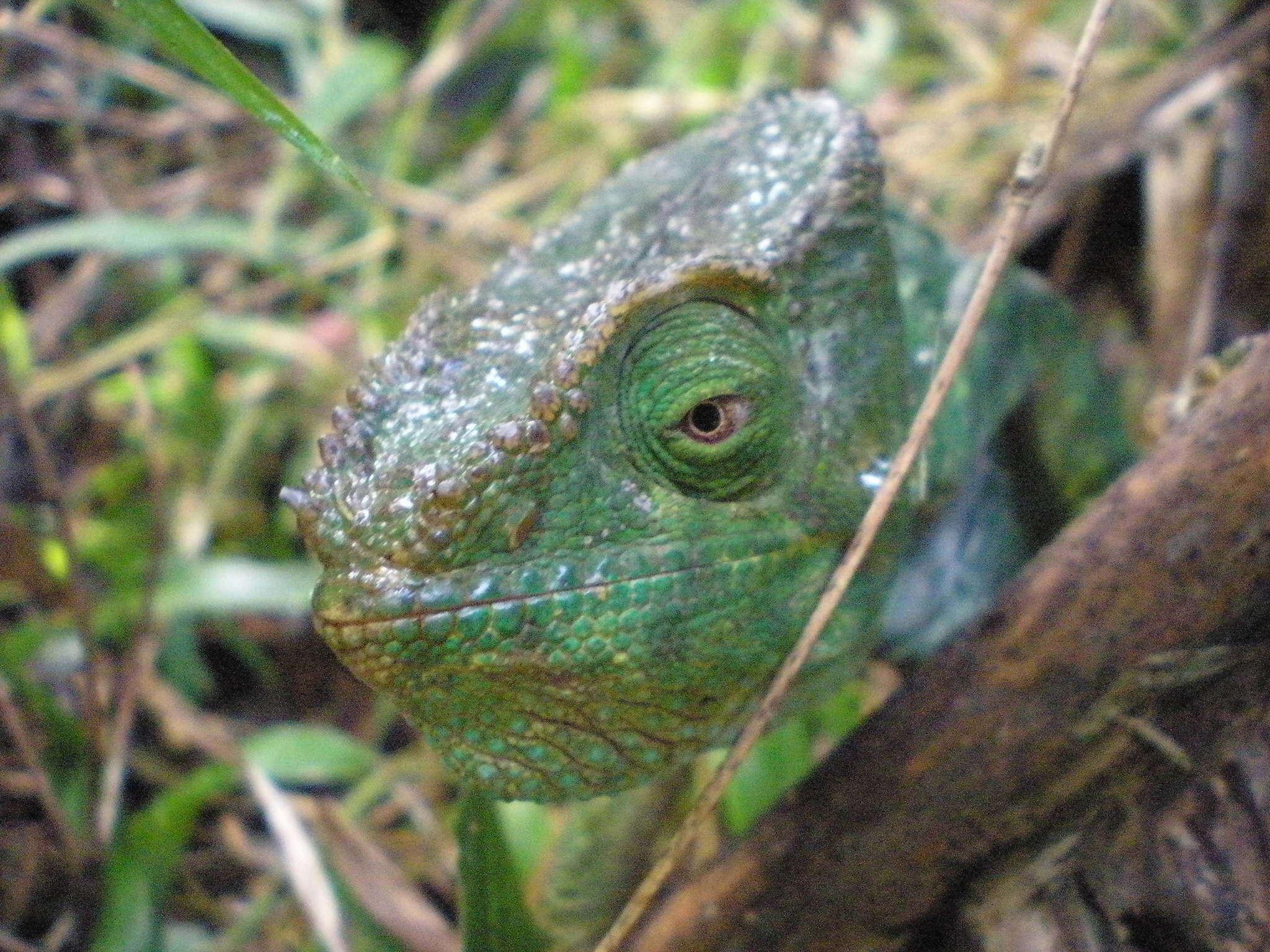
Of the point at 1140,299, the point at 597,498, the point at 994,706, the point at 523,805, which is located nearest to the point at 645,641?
the point at 597,498

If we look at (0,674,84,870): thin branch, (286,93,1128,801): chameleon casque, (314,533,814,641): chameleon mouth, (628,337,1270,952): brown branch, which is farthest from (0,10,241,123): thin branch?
(628,337,1270,952): brown branch

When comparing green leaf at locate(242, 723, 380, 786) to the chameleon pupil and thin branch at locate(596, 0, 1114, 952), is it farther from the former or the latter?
the chameleon pupil

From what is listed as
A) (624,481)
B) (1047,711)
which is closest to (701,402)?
(624,481)

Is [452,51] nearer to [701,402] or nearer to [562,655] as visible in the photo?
[701,402]

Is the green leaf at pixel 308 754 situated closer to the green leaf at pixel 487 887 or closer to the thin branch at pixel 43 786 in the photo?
the thin branch at pixel 43 786

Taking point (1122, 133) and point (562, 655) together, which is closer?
point (562, 655)

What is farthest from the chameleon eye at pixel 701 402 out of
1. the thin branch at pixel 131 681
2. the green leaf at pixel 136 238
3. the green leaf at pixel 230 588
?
the green leaf at pixel 136 238

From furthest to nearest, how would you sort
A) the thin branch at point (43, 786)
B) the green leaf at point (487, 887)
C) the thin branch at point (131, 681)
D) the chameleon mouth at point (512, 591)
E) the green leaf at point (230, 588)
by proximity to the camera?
the green leaf at point (230, 588) < the thin branch at point (131, 681) < the thin branch at point (43, 786) < the green leaf at point (487, 887) < the chameleon mouth at point (512, 591)
